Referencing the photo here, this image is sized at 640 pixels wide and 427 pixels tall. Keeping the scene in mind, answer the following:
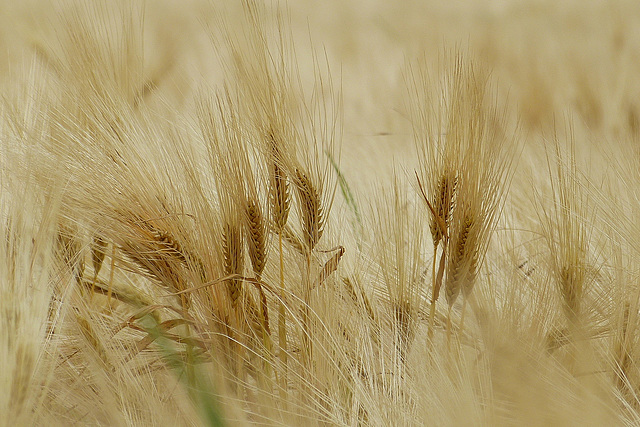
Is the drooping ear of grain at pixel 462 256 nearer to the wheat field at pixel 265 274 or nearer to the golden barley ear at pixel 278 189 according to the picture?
the wheat field at pixel 265 274

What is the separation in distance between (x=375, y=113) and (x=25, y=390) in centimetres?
128

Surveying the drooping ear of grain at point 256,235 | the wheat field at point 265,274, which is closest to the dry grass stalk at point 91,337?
the wheat field at point 265,274

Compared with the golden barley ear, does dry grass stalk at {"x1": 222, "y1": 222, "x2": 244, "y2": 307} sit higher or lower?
lower

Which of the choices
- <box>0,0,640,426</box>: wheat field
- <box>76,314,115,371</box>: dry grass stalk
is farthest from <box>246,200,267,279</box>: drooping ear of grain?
<box>76,314,115,371</box>: dry grass stalk

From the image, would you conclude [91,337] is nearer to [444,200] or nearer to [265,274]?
[265,274]

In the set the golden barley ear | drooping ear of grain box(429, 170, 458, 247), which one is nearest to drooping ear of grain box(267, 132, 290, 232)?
the golden barley ear

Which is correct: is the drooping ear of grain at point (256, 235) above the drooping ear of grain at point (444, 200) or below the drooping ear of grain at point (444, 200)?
below

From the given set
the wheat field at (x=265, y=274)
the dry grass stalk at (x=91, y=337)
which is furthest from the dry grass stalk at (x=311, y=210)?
the dry grass stalk at (x=91, y=337)

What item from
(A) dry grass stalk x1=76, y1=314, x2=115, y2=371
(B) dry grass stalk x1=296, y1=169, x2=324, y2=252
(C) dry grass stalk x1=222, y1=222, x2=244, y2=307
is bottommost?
(A) dry grass stalk x1=76, y1=314, x2=115, y2=371

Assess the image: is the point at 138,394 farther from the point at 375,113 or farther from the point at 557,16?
the point at 557,16

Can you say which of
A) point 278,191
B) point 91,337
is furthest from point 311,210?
point 91,337

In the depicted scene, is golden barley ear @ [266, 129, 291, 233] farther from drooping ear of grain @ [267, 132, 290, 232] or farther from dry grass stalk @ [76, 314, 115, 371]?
dry grass stalk @ [76, 314, 115, 371]

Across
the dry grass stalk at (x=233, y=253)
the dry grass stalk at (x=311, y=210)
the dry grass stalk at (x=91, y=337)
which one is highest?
the dry grass stalk at (x=311, y=210)

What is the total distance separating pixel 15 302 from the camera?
0.29 m
